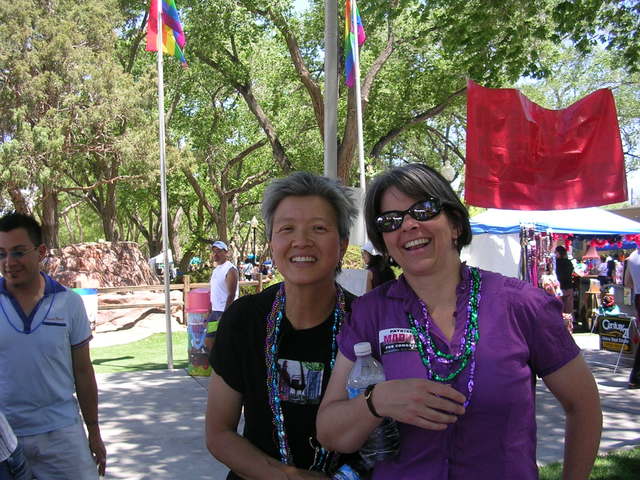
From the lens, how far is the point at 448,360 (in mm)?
1787

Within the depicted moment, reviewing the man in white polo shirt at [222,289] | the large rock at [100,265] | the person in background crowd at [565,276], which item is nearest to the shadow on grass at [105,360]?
the man in white polo shirt at [222,289]

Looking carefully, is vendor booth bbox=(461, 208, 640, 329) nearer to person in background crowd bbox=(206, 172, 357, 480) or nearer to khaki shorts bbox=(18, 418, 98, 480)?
khaki shorts bbox=(18, 418, 98, 480)

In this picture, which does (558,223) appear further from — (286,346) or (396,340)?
(396,340)

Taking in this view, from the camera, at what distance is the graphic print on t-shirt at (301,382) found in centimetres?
218

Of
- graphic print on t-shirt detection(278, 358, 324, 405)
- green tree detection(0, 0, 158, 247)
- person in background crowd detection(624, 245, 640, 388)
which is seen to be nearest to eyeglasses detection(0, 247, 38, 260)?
graphic print on t-shirt detection(278, 358, 324, 405)

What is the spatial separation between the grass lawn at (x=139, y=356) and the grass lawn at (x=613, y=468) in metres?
7.22

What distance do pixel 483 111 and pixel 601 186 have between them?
142 cm

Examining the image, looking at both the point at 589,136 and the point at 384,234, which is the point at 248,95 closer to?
the point at 589,136

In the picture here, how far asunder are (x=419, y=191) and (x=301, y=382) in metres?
0.74

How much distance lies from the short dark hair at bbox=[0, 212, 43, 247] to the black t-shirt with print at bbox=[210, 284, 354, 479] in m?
1.50

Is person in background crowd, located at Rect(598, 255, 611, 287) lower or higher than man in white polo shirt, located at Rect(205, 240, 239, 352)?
lower

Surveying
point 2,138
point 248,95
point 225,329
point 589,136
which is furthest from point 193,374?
point 2,138

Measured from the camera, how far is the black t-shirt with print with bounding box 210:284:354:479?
218 cm

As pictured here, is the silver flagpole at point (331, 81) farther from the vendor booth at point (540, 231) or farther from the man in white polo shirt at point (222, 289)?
the vendor booth at point (540, 231)
